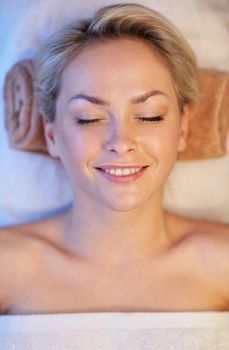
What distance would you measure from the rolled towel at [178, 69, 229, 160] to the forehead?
0.24 m

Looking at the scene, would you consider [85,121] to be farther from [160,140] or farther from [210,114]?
[210,114]

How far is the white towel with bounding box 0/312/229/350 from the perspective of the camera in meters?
1.27

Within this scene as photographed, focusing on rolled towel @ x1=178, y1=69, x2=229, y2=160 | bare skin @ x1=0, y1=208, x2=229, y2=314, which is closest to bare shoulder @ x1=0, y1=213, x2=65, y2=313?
bare skin @ x1=0, y1=208, x2=229, y2=314

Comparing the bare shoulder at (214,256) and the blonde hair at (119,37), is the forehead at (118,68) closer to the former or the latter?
the blonde hair at (119,37)

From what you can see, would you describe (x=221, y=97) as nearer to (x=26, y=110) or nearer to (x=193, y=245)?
(x=193, y=245)

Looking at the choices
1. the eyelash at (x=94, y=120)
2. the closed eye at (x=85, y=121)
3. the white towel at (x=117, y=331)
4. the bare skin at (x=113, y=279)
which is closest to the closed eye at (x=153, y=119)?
the eyelash at (x=94, y=120)

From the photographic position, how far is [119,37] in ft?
4.21

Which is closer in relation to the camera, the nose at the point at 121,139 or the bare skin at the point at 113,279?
the nose at the point at 121,139

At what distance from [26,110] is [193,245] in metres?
0.59

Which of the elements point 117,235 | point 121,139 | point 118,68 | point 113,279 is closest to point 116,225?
point 117,235

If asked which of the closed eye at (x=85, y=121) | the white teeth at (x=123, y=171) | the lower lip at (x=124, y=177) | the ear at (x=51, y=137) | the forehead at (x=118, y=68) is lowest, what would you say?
the lower lip at (x=124, y=177)

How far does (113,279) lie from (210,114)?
523mm

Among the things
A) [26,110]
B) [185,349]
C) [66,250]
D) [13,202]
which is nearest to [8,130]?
[26,110]

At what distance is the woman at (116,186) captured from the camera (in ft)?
4.07
